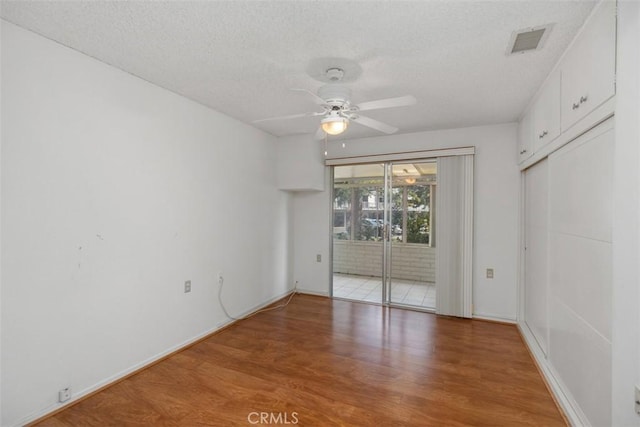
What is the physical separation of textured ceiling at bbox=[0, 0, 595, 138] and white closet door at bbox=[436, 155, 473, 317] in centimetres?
114

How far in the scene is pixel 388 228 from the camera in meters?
4.42

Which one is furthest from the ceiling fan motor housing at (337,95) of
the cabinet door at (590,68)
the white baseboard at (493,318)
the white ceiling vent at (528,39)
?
the white baseboard at (493,318)

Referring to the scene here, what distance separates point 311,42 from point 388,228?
2.97m

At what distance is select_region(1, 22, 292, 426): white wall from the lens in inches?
73.5

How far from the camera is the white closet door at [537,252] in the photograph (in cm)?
272

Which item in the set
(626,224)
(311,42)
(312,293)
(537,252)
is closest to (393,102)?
(311,42)

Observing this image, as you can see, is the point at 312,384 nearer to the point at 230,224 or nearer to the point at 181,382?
the point at 181,382

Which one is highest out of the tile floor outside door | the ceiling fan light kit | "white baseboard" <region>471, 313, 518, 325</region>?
the ceiling fan light kit

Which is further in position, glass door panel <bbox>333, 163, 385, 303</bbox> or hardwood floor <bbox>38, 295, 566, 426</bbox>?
glass door panel <bbox>333, 163, 385, 303</bbox>

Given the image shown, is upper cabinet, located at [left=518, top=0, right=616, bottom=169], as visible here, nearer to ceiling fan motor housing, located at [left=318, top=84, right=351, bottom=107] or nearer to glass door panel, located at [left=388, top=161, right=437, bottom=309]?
ceiling fan motor housing, located at [left=318, top=84, right=351, bottom=107]

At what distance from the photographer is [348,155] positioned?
4.63 m

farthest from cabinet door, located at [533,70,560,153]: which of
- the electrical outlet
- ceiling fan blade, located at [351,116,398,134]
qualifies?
the electrical outlet

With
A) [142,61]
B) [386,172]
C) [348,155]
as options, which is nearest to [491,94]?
[386,172]

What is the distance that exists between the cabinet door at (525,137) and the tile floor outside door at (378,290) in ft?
6.61
